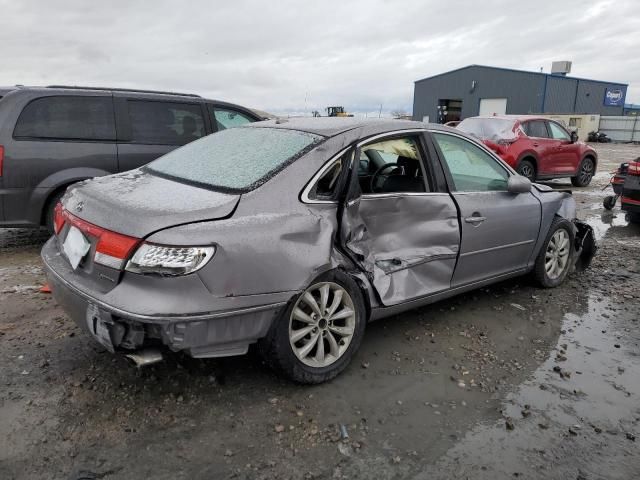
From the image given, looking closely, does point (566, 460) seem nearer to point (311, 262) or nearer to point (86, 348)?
point (311, 262)

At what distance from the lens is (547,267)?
4688 millimetres

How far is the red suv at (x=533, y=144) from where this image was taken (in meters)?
10.4

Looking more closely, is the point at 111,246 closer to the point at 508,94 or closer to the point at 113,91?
the point at 113,91

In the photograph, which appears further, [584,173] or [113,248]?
[584,173]

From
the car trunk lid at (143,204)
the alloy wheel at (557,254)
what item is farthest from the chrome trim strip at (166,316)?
the alloy wheel at (557,254)

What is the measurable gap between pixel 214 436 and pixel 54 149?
3.95 meters

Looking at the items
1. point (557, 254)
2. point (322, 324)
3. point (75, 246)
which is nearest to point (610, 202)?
point (557, 254)

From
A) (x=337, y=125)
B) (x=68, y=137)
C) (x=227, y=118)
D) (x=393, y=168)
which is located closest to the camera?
(x=337, y=125)

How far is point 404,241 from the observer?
11.3 ft

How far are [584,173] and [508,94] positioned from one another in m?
26.9

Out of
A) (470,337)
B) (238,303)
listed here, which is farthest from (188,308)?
(470,337)

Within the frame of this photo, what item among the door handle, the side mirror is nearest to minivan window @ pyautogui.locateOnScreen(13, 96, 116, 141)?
the door handle

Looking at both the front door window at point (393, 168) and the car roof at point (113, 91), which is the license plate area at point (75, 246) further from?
the car roof at point (113, 91)

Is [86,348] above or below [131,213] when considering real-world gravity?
below
